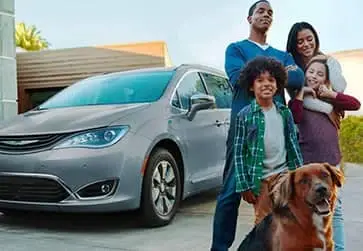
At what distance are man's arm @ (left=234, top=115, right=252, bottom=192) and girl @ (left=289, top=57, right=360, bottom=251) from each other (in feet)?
1.43

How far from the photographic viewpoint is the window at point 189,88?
5828mm

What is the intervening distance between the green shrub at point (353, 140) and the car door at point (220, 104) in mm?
→ 5639

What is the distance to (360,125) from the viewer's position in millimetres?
11891

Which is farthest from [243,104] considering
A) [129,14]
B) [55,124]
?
[129,14]

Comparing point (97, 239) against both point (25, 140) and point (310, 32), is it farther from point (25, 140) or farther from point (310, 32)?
point (310, 32)

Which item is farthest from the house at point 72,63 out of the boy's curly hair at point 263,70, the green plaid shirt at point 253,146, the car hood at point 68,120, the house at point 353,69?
the green plaid shirt at point 253,146

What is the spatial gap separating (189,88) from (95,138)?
1536 mm

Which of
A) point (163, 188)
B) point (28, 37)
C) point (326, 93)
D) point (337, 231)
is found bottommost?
point (163, 188)

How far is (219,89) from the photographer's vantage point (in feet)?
22.3

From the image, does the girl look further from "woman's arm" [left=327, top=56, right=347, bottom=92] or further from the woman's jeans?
the woman's jeans

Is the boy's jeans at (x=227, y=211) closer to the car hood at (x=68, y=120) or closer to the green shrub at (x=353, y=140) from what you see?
the car hood at (x=68, y=120)

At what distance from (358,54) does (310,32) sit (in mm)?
13821

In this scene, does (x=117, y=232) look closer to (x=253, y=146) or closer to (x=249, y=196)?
(x=249, y=196)

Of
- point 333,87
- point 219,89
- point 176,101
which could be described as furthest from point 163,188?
point 333,87
